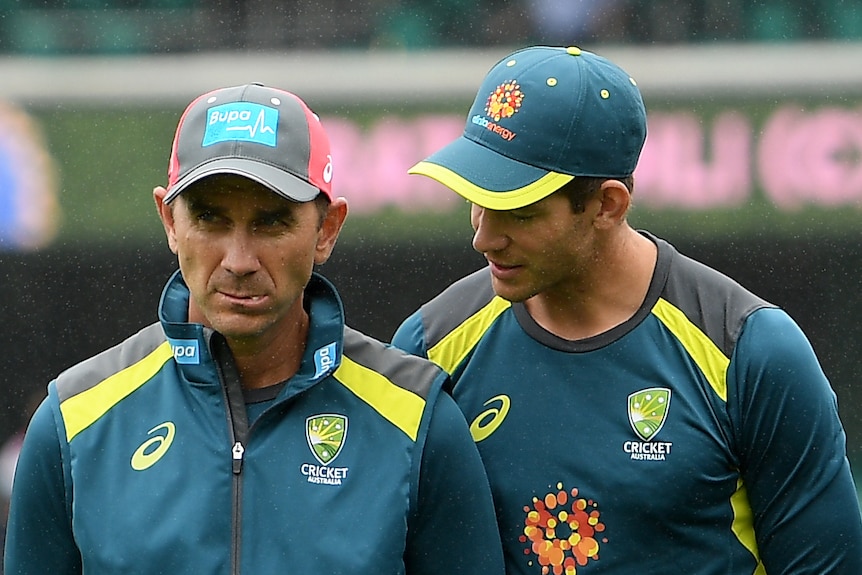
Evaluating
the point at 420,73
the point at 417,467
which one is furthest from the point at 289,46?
the point at 417,467

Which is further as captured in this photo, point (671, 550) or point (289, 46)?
point (289, 46)

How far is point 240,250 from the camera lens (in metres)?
1.65

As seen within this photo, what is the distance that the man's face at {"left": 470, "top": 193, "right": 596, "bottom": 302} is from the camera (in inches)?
71.3

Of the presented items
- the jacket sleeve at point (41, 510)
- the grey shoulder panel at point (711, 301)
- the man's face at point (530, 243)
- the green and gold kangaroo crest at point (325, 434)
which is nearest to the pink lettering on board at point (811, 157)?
the grey shoulder panel at point (711, 301)

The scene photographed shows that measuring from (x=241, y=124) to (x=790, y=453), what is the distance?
0.80 m

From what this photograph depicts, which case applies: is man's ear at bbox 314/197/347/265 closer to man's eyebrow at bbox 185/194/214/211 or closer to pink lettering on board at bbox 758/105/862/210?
man's eyebrow at bbox 185/194/214/211

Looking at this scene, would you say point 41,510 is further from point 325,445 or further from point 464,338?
point 464,338

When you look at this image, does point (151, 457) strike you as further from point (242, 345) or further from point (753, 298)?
point (753, 298)

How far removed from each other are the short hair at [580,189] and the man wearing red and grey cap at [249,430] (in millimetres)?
287

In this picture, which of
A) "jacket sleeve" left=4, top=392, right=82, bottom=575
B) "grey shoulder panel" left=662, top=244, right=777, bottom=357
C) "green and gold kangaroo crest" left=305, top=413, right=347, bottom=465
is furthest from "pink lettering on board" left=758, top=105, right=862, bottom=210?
"jacket sleeve" left=4, top=392, right=82, bottom=575

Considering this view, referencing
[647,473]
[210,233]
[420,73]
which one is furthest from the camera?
[420,73]

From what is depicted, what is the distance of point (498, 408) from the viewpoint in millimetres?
1866

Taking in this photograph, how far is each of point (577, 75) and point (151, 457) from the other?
0.72 m

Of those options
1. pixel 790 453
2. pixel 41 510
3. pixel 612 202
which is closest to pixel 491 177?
pixel 612 202
